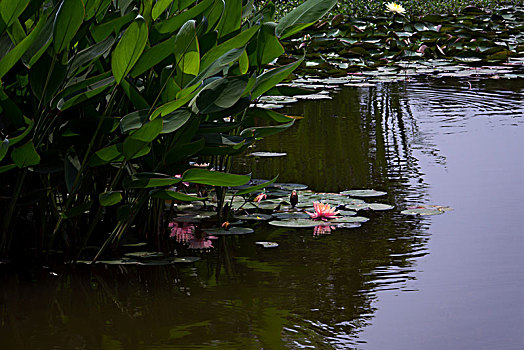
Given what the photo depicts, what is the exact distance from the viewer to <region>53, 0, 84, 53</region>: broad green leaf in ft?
6.41

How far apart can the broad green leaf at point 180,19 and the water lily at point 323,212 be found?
859 mm

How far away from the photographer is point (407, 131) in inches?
182

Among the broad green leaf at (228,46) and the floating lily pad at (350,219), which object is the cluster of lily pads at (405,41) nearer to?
the floating lily pad at (350,219)

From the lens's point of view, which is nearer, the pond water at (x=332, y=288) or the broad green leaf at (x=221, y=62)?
the pond water at (x=332, y=288)

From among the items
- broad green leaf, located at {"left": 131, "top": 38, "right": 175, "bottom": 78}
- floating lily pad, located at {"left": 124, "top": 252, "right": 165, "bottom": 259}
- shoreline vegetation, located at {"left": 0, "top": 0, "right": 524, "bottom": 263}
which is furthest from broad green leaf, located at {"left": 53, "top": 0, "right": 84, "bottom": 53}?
floating lily pad, located at {"left": 124, "top": 252, "right": 165, "bottom": 259}

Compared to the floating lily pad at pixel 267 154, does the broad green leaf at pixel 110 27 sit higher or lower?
higher

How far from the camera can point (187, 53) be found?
215cm

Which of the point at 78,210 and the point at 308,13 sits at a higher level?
the point at 308,13

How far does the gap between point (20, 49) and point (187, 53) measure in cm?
44

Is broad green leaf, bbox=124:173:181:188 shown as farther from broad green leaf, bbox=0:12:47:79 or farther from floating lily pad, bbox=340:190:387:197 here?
floating lily pad, bbox=340:190:387:197

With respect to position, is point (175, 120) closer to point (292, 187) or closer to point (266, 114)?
point (266, 114)

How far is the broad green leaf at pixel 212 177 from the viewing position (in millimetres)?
2146

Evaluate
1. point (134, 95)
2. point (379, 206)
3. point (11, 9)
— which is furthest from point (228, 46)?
point (379, 206)

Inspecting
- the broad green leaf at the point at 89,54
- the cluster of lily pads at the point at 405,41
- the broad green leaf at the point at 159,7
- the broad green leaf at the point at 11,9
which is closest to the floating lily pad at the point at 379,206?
the broad green leaf at the point at 159,7
